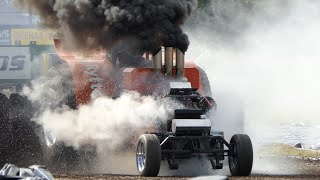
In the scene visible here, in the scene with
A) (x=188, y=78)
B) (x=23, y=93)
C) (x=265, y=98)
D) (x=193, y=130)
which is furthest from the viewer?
(x=265, y=98)

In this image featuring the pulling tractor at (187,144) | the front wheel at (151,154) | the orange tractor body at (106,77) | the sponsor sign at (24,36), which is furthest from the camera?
the sponsor sign at (24,36)

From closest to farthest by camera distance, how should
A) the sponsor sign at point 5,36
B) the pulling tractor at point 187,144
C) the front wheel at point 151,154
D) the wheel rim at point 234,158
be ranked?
the front wheel at point 151,154 → the pulling tractor at point 187,144 → the wheel rim at point 234,158 → the sponsor sign at point 5,36

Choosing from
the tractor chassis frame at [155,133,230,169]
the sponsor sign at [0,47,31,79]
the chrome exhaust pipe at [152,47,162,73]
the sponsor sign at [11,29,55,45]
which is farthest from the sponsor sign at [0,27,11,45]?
the tractor chassis frame at [155,133,230,169]

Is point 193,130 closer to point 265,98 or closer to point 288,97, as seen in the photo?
point 265,98

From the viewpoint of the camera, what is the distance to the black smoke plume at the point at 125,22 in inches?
729

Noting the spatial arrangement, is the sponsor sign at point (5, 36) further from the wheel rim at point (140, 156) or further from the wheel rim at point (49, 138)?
the wheel rim at point (140, 156)

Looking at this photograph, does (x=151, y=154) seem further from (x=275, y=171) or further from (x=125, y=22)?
(x=275, y=171)

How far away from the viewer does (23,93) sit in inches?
829

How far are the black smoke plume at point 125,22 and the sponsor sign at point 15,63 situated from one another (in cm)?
2713

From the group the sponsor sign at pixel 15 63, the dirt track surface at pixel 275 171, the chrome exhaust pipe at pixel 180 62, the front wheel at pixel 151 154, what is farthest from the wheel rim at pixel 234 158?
the sponsor sign at pixel 15 63

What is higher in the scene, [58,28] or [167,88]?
[58,28]

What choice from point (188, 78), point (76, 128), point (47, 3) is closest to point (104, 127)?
point (76, 128)

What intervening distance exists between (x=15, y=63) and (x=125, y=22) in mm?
31329

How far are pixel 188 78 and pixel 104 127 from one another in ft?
7.79
